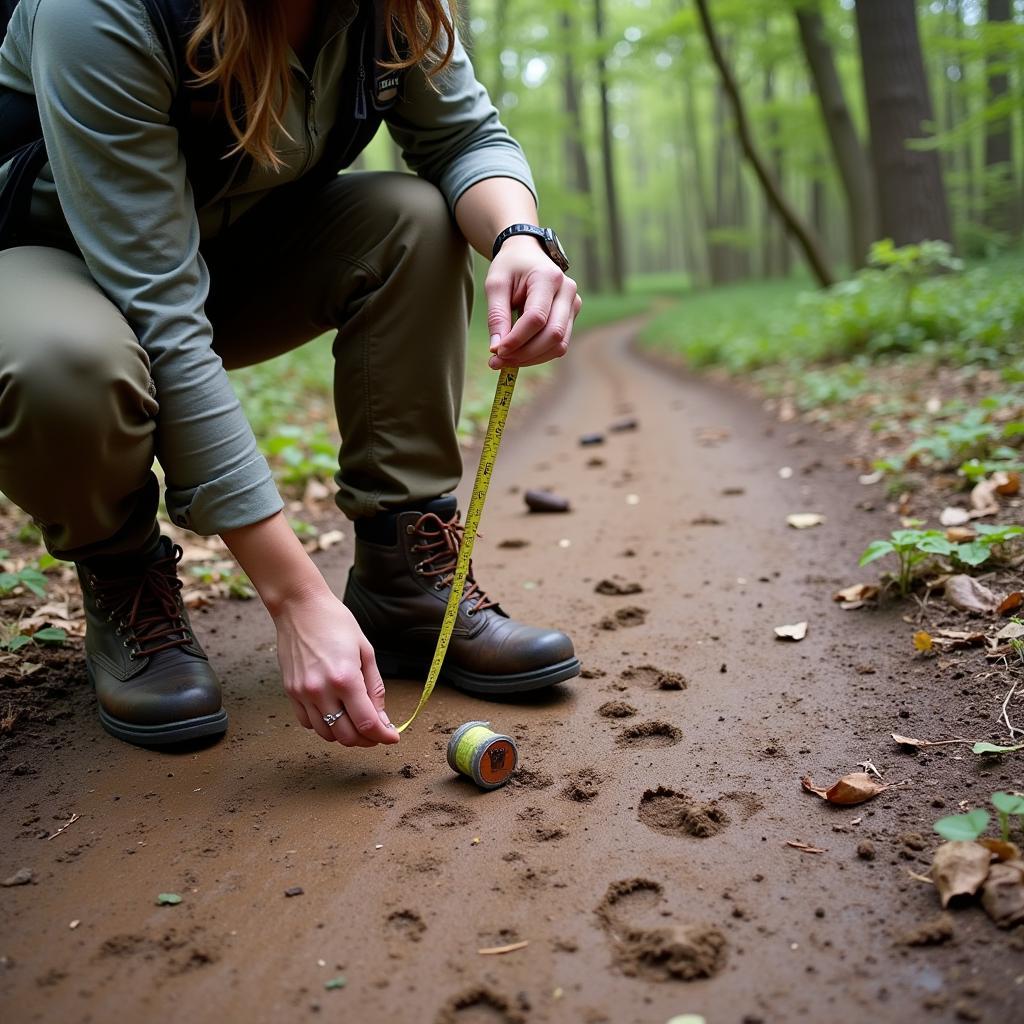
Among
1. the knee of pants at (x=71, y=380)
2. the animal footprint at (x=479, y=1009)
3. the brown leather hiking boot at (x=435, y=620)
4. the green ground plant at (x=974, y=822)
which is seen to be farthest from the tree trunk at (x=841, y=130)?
the animal footprint at (x=479, y=1009)

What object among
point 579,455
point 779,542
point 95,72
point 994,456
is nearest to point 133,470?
point 95,72

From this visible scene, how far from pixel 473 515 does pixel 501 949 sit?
91 centimetres

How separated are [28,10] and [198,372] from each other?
755 millimetres

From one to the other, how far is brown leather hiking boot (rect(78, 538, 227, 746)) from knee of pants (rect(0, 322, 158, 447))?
1.54ft

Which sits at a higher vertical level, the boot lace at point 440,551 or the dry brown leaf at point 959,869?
the boot lace at point 440,551

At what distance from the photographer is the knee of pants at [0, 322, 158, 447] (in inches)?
60.5

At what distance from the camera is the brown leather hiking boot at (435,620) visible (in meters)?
2.00

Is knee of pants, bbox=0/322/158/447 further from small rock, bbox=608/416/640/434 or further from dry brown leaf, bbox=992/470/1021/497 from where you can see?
small rock, bbox=608/416/640/434

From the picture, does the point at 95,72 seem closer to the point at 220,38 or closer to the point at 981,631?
the point at 220,38

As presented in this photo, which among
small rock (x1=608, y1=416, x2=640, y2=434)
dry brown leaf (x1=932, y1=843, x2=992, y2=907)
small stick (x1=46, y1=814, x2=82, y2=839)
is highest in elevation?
small stick (x1=46, y1=814, x2=82, y2=839)

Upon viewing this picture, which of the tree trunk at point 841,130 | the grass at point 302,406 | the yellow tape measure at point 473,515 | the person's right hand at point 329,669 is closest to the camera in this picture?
the person's right hand at point 329,669

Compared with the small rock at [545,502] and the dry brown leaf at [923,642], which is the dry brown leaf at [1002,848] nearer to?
the dry brown leaf at [923,642]

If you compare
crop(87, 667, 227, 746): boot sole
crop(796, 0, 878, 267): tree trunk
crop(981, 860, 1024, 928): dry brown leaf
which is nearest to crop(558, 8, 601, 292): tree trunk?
crop(796, 0, 878, 267): tree trunk

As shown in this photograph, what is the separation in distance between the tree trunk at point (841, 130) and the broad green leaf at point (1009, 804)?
34.1 ft
